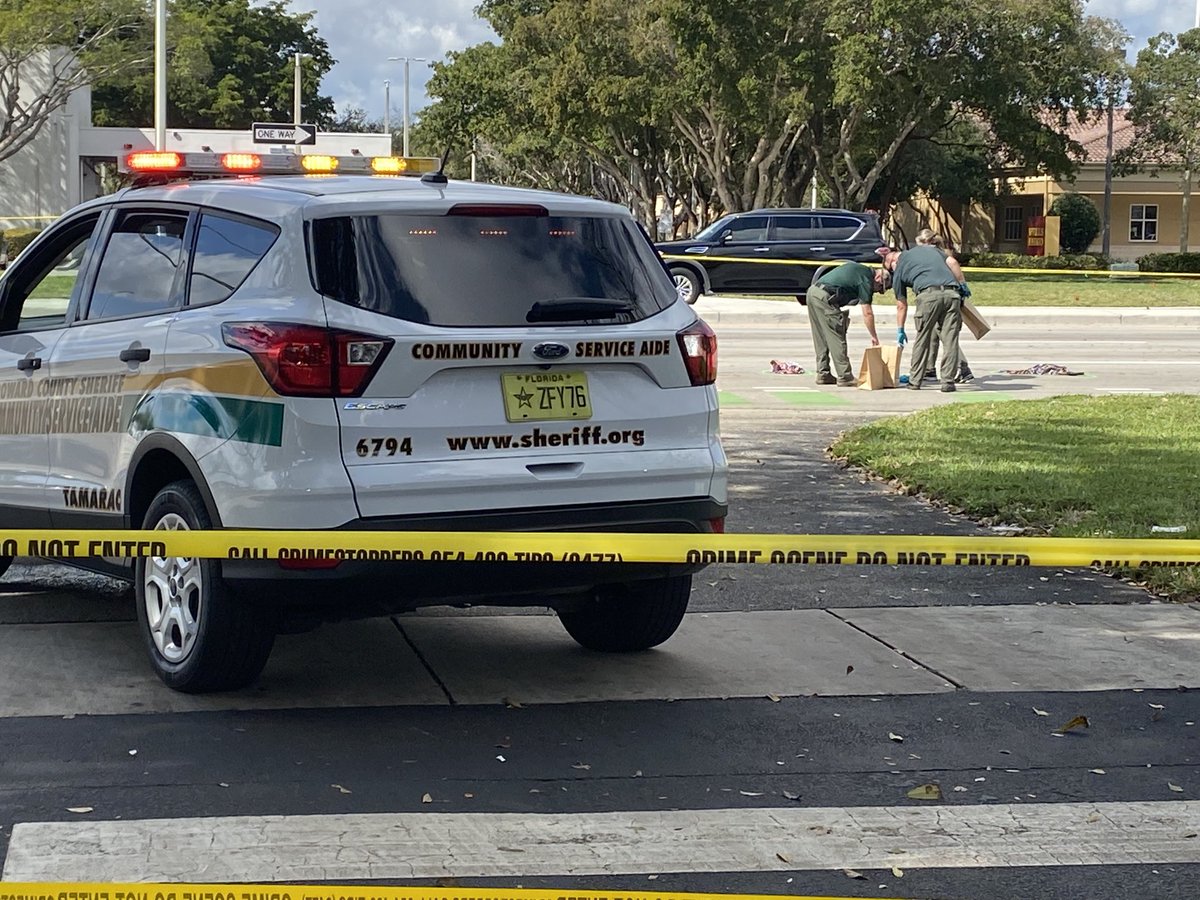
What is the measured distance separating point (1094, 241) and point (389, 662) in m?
66.0

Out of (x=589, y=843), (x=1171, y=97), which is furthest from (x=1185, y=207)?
(x=589, y=843)

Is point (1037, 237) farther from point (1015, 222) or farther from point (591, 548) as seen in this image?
point (591, 548)

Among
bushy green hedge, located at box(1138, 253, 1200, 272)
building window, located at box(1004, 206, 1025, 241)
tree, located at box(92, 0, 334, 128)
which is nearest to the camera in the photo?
bushy green hedge, located at box(1138, 253, 1200, 272)

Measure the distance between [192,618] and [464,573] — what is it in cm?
102

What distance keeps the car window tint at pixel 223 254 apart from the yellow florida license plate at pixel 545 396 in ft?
3.17

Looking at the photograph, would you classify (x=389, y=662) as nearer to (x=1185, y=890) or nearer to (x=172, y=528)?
(x=172, y=528)

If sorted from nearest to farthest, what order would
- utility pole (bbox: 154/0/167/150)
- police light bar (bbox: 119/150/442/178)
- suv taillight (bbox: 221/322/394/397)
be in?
suv taillight (bbox: 221/322/394/397) → police light bar (bbox: 119/150/442/178) → utility pole (bbox: 154/0/167/150)

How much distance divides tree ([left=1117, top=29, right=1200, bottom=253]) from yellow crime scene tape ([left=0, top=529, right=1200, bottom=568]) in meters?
52.8

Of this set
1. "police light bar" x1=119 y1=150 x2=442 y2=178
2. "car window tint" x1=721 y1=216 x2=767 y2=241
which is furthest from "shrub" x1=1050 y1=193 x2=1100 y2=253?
"police light bar" x1=119 y1=150 x2=442 y2=178

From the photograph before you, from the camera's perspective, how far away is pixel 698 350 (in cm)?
617

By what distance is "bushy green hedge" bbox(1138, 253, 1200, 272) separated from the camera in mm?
54219

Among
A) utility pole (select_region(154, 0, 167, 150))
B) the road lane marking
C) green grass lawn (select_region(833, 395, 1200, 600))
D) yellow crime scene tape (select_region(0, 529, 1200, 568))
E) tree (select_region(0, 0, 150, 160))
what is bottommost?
the road lane marking

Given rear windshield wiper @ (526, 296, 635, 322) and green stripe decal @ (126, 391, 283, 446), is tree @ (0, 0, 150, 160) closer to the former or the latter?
green stripe decal @ (126, 391, 283, 446)

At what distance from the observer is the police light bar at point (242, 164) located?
30.6ft
